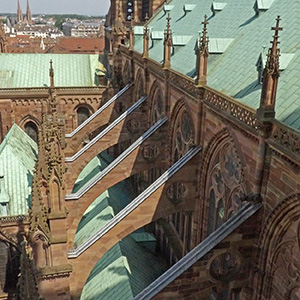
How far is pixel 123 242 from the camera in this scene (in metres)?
19.5

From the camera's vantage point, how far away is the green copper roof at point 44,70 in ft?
115

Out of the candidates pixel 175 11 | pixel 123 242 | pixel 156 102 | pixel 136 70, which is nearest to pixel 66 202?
pixel 123 242

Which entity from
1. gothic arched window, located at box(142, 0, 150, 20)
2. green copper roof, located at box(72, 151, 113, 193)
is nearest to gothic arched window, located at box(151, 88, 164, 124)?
green copper roof, located at box(72, 151, 113, 193)

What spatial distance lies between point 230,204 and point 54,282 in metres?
7.56

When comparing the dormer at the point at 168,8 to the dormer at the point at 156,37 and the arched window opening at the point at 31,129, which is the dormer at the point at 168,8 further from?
the arched window opening at the point at 31,129

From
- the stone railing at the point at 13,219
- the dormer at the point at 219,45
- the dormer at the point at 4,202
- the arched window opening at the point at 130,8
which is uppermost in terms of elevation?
the arched window opening at the point at 130,8

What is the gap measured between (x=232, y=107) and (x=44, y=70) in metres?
28.3

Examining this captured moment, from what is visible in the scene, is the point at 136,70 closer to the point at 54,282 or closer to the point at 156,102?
the point at 156,102

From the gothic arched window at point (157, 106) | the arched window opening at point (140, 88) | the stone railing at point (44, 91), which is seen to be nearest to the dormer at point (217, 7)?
the gothic arched window at point (157, 106)

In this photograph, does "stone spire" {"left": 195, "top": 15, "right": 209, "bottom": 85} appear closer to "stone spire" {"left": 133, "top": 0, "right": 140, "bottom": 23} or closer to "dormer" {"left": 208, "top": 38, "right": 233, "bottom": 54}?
"dormer" {"left": 208, "top": 38, "right": 233, "bottom": 54}

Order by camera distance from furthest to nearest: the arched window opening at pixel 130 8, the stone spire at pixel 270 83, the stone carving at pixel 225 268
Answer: the arched window opening at pixel 130 8
the stone carving at pixel 225 268
the stone spire at pixel 270 83

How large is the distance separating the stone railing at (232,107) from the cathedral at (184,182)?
0.19ft

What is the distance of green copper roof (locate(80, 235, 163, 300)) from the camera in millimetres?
16016

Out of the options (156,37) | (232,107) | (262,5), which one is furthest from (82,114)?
(232,107)
